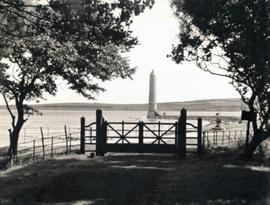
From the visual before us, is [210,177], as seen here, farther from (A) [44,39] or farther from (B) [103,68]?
(B) [103,68]

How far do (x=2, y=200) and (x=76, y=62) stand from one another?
7.07 m

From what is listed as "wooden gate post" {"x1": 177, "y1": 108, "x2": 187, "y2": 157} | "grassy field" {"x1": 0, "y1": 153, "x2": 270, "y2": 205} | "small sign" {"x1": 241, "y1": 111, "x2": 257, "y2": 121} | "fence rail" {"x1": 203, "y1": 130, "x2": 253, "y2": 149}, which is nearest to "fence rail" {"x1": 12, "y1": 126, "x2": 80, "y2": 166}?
"wooden gate post" {"x1": 177, "y1": 108, "x2": 187, "y2": 157}

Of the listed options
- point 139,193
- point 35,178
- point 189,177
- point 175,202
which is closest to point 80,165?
point 35,178

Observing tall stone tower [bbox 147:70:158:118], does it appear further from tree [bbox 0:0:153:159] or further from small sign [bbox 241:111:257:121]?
small sign [bbox 241:111:257:121]

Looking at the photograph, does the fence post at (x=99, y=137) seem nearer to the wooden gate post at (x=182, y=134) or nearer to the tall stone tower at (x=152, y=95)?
the wooden gate post at (x=182, y=134)

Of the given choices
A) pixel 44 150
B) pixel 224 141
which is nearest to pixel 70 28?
pixel 44 150

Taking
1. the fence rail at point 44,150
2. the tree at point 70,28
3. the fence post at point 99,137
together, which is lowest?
the fence rail at point 44,150

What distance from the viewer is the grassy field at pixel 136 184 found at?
13.6m

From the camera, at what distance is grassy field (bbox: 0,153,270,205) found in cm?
1360

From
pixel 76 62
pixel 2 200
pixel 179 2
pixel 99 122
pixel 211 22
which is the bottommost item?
pixel 2 200

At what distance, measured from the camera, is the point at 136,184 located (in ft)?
52.9

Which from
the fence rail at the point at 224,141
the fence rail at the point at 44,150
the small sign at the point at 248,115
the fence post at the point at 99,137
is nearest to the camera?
the small sign at the point at 248,115

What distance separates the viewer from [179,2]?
81.9 feet

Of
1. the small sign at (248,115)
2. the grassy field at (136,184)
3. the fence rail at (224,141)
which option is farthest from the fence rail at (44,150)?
the small sign at (248,115)
